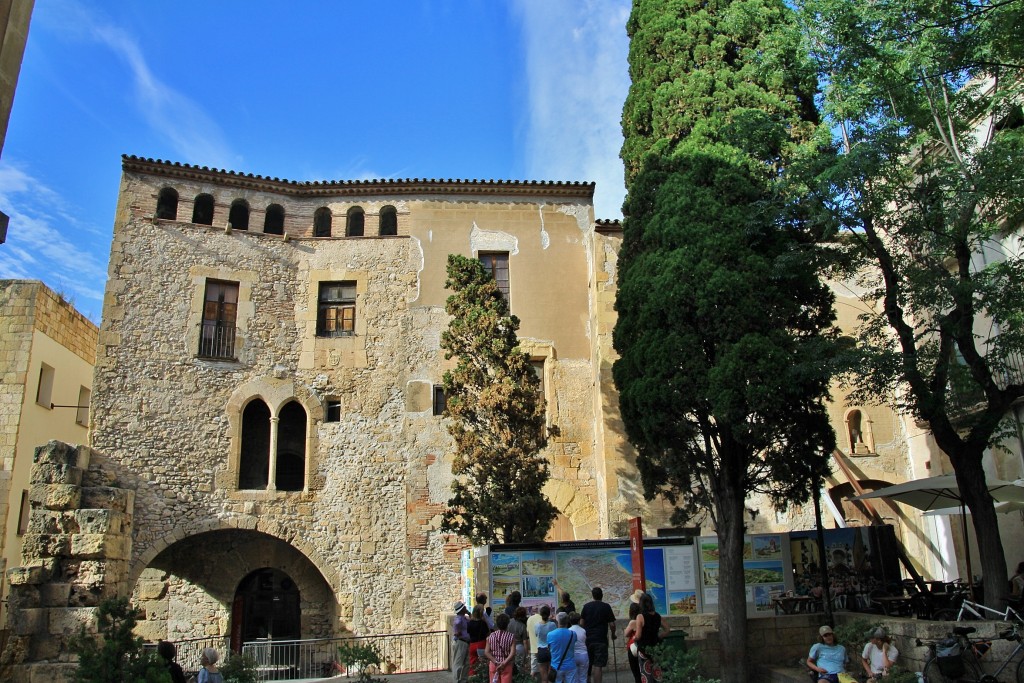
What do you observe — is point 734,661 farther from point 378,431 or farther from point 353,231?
point 353,231

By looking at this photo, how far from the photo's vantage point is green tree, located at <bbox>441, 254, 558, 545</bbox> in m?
14.2

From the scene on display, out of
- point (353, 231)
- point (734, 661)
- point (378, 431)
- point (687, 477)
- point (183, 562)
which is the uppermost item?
point (353, 231)

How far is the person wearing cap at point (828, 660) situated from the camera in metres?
8.63

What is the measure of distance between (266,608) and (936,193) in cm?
1629

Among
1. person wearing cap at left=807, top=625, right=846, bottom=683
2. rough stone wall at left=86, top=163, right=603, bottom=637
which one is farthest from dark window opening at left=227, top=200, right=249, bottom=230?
person wearing cap at left=807, top=625, right=846, bottom=683

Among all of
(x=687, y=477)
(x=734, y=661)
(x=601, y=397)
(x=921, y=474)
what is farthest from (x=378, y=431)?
(x=921, y=474)

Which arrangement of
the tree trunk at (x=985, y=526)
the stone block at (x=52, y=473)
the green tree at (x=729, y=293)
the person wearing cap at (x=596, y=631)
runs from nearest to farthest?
the person wearing cap at (x=596, y=631) < the tree trunk at (x=985, y=526) < the green tree at (x=729, y=293) < the stone block at (x=52, y=473)

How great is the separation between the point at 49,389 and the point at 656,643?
16774 millimetres

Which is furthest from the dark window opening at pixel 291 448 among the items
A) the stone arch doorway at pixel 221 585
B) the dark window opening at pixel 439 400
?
the dark window opening at pixel 439 400

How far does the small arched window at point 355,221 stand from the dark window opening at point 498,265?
3.20 meters

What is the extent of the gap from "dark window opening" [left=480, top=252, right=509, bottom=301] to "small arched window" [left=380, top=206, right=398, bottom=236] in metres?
2.38

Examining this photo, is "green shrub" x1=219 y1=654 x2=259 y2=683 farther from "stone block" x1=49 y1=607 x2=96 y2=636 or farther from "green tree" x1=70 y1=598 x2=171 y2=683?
"stone block" x1=49 y1=607 x2=96 y2=636

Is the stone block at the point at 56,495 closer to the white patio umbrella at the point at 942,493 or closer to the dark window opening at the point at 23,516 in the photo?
the dark window opening at the point at 23,516

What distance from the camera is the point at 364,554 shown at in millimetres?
17859
